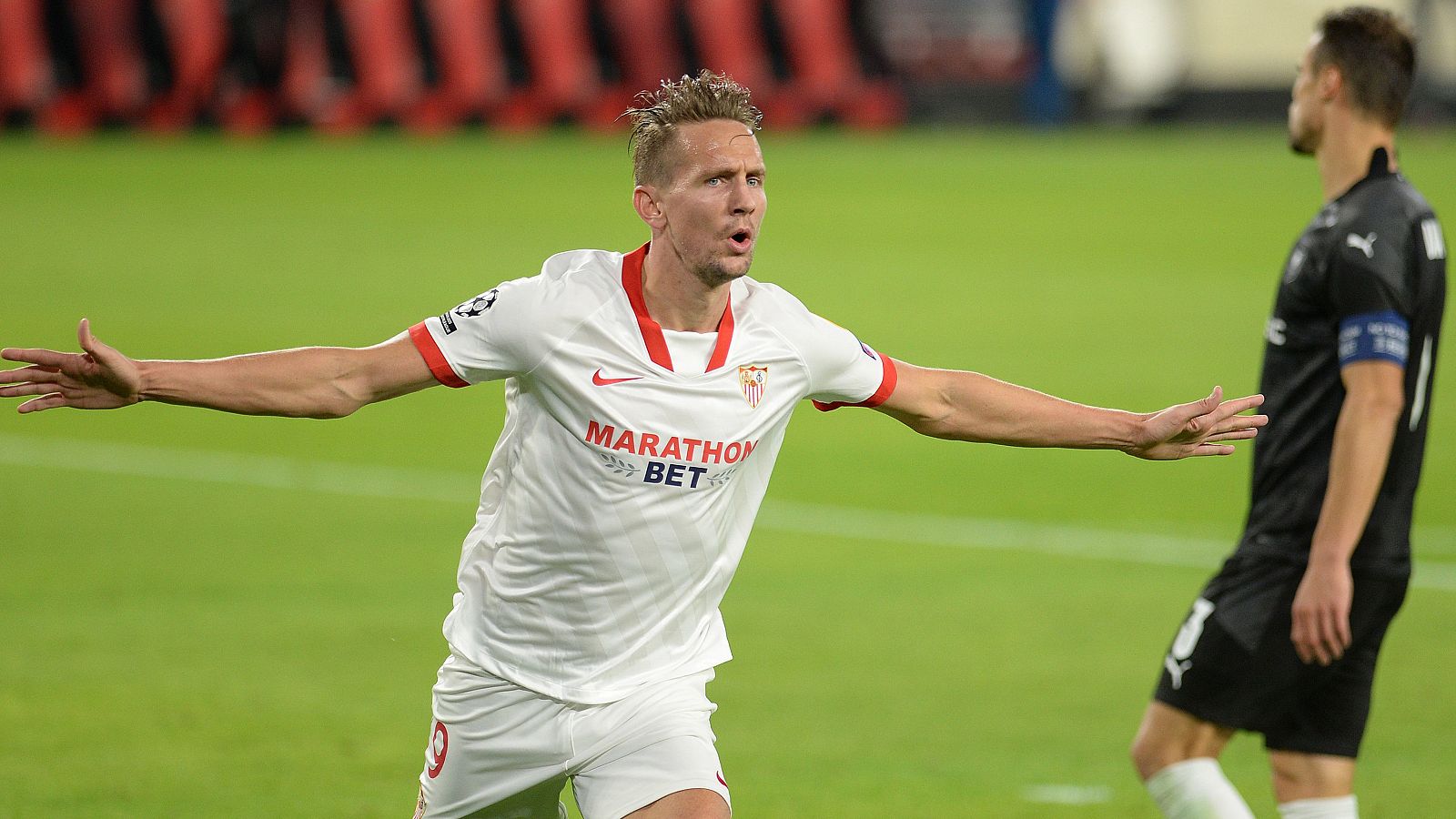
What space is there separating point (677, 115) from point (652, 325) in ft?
1.62

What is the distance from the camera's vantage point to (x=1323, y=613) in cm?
536

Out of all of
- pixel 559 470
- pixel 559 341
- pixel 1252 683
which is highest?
pixel 559 341

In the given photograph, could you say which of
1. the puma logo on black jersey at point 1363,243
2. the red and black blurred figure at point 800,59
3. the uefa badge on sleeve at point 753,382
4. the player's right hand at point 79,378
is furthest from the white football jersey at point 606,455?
the red and black blurred figure at point 800,59

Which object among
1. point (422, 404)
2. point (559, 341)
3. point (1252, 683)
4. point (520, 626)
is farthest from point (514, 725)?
point (422, 404)

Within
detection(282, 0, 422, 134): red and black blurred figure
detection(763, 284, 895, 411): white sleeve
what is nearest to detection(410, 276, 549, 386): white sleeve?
detection(763, 284, 895, 411): white sleeve

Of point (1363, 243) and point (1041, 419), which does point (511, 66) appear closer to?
point (1363, 243)

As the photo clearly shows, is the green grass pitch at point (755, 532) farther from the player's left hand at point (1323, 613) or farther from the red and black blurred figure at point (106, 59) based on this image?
the red and black blurred figure at point (106, 59)

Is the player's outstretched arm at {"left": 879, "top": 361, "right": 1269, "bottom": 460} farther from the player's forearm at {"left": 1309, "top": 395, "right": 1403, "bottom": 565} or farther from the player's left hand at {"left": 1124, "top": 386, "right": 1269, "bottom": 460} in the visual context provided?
the player's forearm at {"left": 1309, "top": 395, "right": 1403, "bottom": 565}

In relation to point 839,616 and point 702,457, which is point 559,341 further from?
point 839,616

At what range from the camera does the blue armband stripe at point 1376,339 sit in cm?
538

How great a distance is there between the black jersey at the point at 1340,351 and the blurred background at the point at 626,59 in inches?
993

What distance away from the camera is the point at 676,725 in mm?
4848

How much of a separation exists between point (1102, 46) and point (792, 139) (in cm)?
597

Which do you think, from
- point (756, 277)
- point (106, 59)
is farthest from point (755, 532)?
point (106, 59)
